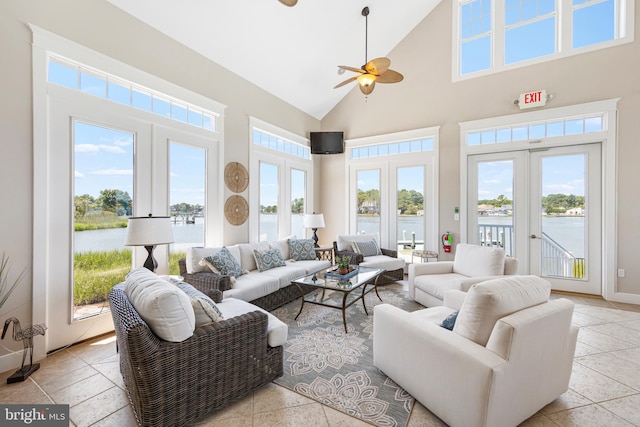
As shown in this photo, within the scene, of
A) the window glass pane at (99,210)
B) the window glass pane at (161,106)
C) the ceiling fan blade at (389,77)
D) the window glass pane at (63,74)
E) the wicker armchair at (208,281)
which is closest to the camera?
the window glass pane at (63,74)

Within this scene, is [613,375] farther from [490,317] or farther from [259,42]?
[259,42]

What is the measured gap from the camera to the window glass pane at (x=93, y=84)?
278 cm

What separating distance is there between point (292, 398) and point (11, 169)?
9.68 ft

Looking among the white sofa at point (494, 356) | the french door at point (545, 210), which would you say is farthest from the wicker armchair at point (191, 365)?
the french door at point (545, 210)

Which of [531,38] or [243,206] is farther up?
[531,38]

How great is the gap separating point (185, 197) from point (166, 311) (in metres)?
2.49

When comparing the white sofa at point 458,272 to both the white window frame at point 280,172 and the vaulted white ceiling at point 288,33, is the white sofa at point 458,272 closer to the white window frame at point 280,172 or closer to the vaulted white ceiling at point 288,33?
the white window frame at point 280,172

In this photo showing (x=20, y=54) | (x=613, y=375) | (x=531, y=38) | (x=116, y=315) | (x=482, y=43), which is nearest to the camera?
(x=116, y=315)

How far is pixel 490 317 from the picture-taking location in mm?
1566

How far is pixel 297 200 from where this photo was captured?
6.03m

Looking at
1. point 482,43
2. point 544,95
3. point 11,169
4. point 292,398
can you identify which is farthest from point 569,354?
point 482,43

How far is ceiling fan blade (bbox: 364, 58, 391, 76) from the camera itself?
333 centimetres

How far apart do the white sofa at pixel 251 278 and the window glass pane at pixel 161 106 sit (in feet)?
5.71
